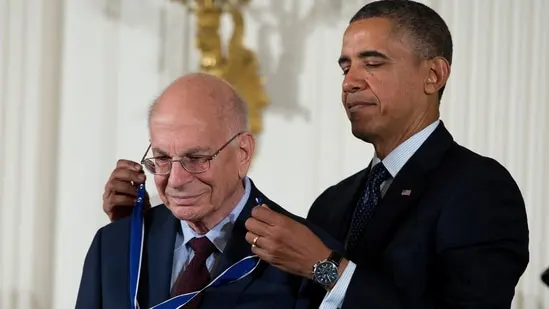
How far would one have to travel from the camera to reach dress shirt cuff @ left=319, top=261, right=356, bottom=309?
5.19 feet

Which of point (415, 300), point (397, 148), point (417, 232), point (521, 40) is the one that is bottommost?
point (415, 300)

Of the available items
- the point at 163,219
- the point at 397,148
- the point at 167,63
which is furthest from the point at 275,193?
the point at 163,219

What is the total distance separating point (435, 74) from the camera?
6.16 feet

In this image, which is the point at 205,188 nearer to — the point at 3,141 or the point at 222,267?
the point at 222,267

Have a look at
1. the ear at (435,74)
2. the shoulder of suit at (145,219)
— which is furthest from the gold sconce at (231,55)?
the shoulder of suit at (145,219)

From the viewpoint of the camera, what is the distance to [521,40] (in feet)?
8.99

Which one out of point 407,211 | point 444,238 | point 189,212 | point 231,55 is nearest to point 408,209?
point 407,211

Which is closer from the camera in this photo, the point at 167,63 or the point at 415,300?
the point at 415,300

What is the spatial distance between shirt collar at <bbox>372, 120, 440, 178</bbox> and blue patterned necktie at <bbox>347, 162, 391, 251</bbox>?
31 millimetres

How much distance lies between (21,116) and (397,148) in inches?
53.7

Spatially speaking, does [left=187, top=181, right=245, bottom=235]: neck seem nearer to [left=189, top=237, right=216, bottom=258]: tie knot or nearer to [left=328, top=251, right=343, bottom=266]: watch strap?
[left=189, top=237, right=216, bottom=258]: tie knot

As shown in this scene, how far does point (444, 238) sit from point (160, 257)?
532 millimetres

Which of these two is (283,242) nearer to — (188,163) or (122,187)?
(188,163)

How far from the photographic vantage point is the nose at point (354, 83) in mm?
1817
